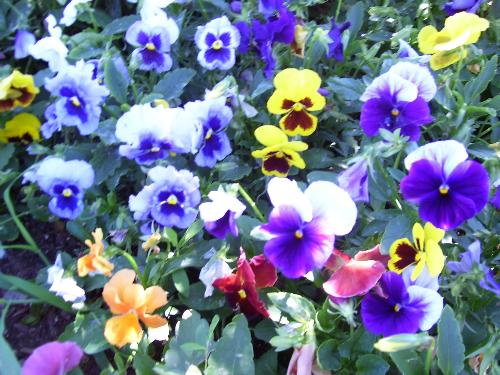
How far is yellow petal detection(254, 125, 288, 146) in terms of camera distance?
155 centimetres

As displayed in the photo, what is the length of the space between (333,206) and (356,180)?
0.14 meters

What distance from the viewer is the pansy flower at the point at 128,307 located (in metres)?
1.32

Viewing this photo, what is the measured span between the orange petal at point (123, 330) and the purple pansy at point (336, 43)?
0.90 m

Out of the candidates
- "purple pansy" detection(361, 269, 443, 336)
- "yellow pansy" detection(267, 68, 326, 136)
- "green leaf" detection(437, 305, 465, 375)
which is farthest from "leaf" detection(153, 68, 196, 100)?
"green leaf" detection(437, 305, 465, 375)

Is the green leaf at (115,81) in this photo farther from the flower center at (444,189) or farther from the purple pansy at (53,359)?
the flower center at (444,189)

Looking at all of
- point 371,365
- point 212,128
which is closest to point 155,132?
point 212,128

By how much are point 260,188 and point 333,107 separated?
288 millimetres

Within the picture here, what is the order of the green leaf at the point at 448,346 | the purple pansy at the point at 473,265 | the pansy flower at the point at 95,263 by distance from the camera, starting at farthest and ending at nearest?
the pansy flower at the point at 95,263
the purple pansy at the point at 473,265
the green leaf at the point at 448,346

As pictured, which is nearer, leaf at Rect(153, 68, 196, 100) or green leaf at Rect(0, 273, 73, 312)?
green leaf at Rect(0, 273, 73, 312)

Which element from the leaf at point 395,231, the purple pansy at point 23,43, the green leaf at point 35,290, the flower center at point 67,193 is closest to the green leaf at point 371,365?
the leaf at point 395,231

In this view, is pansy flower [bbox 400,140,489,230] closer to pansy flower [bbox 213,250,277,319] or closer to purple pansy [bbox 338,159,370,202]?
purple pansy [bbox 338,159,370,202]

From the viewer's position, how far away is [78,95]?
5.56 feet

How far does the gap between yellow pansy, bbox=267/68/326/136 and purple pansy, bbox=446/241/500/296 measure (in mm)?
493

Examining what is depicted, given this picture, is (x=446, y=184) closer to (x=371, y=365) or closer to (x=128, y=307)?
(x=371, y=365)
